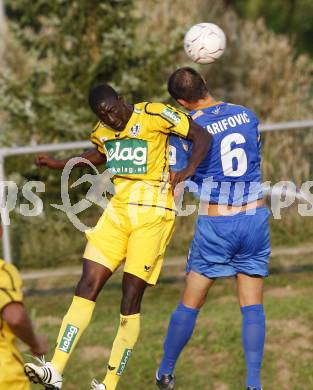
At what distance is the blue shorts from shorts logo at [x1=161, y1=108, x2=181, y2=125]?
0.79 meters

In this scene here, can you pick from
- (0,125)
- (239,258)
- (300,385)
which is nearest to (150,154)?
(239,258)

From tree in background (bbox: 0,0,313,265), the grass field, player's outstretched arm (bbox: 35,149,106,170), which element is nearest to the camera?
player's outstretched arm (bbox: 35,149,106,170)

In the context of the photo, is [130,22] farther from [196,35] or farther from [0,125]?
[196,35]

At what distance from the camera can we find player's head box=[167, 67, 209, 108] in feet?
22.6

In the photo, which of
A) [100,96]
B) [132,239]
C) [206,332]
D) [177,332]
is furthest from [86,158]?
[206,332]

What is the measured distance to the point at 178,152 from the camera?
694 centimetres

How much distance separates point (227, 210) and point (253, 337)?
0.91 m

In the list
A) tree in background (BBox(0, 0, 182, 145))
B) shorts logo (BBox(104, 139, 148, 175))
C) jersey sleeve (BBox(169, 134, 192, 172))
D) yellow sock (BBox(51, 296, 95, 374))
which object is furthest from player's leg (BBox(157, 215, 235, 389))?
tree in background (BBox(0, 0, 182, 145))

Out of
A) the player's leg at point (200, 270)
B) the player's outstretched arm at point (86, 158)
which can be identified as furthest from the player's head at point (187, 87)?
the player's leg at point (200, 270)

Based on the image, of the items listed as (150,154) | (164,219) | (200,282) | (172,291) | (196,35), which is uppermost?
(196,35)

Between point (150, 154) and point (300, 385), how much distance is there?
8.82ft

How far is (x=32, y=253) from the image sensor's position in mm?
11062

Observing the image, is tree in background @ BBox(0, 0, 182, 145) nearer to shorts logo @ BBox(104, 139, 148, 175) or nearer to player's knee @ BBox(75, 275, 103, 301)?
shorts logo @ BBox(104, 139, 148, 175)

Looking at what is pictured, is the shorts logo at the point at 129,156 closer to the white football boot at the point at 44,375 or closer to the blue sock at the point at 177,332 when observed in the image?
the blue sock at the point at 177,332
